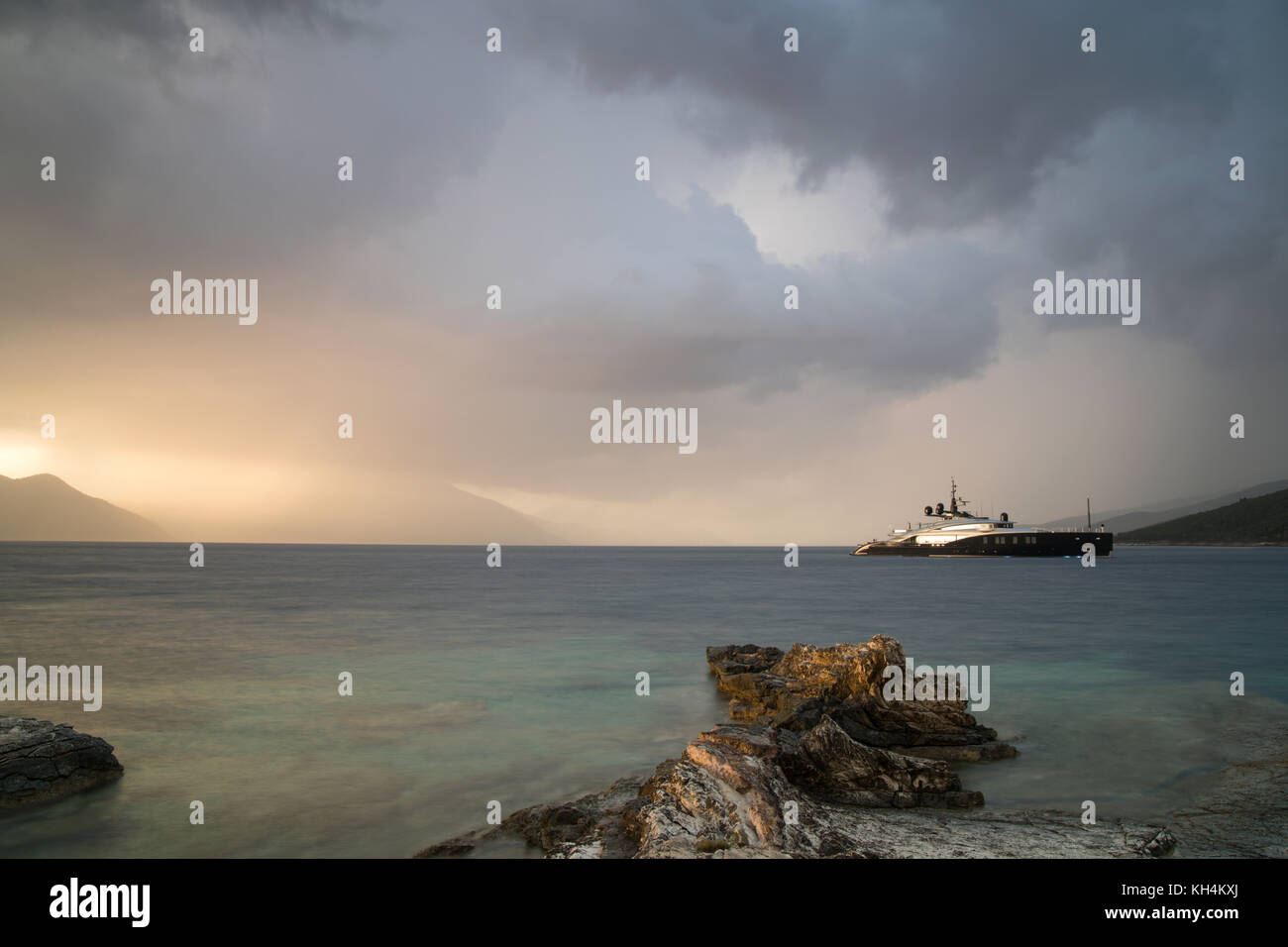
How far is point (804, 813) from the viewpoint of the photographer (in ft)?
23.6

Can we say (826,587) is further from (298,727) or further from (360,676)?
(298,727)

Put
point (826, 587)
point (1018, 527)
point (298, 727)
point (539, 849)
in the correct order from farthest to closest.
Result: point (1018, 527) → point (826, 587) → point (298, 727) → point (539, 849)

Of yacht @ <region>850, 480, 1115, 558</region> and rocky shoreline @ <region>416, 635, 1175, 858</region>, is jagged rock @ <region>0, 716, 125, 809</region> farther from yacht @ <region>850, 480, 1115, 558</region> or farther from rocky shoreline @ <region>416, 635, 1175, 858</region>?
yacht @ <region>850, 480, 1115, 558</region>

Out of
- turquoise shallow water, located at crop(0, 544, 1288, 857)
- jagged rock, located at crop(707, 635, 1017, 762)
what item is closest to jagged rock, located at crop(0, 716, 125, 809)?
turquoise shallow water, located at crop(0, 544, 1288, 857)

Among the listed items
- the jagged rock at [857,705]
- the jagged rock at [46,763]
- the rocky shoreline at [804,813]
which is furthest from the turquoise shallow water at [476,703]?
the rocky shoreline at [804,813]

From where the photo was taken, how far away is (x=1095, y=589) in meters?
53.3

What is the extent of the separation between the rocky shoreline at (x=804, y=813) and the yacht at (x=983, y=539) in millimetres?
110930

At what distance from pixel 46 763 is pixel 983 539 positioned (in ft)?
398

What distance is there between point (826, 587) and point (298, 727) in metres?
51.1

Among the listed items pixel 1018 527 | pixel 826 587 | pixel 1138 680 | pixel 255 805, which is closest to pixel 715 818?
pixel 255 805

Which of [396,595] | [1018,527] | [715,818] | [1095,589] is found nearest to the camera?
[715,818]

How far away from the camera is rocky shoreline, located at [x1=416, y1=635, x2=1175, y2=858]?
6441mm

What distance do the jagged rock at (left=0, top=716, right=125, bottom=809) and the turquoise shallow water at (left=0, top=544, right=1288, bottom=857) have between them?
0.32m

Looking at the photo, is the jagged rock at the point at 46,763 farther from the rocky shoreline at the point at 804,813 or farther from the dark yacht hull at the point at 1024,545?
the dark yacht hull at the point at 1024,545
